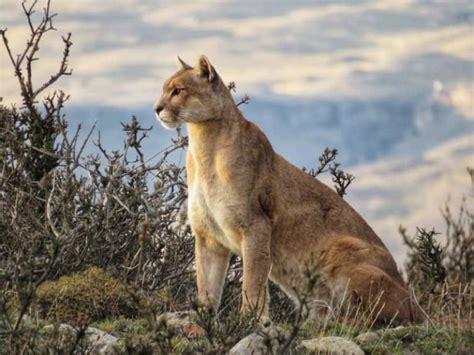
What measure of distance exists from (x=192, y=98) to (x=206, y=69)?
32 cm

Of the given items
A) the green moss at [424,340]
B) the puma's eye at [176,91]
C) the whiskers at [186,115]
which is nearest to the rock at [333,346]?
the green moss at [424,340]

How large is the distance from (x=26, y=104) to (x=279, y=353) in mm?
7304

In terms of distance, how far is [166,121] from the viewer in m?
10.5

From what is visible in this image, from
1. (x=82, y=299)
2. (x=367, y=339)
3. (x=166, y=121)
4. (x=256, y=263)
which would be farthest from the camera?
(x=82, y=299)

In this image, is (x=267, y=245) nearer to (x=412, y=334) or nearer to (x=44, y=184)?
(x=412, y=334)

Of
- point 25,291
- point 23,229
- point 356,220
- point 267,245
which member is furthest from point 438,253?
point 25,291

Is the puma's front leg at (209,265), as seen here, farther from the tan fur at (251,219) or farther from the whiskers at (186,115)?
the whiskers at (186,115)

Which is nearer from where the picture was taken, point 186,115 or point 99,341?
point 99,341

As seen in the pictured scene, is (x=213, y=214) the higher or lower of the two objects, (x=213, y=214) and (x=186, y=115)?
the lower

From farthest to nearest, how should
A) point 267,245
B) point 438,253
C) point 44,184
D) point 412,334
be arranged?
point 438,253 → point 267,245 → point 412,334 → point 44,184

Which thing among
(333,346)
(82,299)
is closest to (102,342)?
(333,346)

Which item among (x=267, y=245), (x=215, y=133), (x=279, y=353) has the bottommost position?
(x=279, y=353)

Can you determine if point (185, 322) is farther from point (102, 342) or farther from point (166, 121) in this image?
point (166, 121)

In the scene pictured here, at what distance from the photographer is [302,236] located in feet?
35.1
